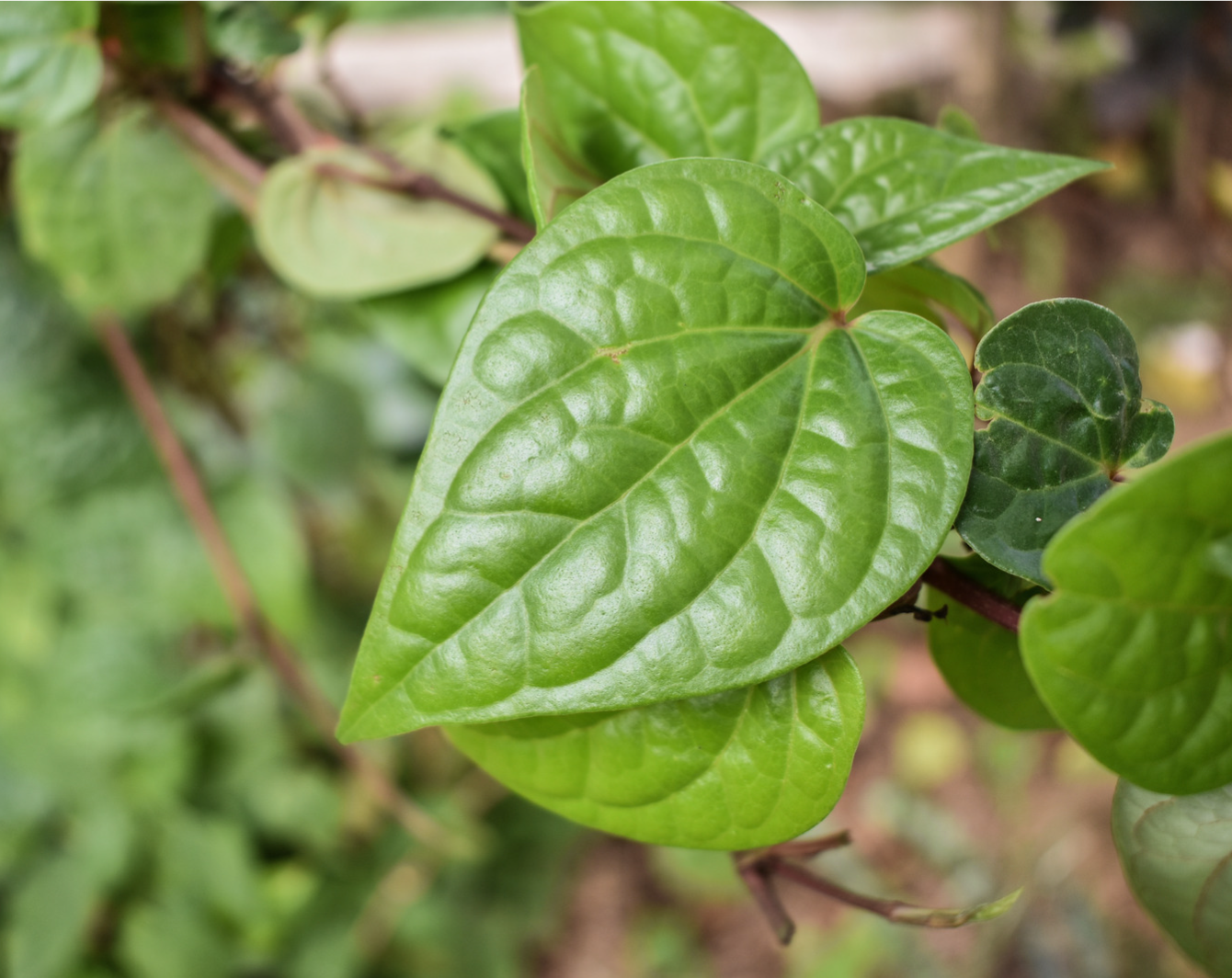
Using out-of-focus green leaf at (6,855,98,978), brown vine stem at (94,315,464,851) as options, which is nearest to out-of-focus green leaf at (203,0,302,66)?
brown vine stem at (94,315,464,851)

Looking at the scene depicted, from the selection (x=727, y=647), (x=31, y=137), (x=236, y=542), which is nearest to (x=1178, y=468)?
(x=727, y=647)

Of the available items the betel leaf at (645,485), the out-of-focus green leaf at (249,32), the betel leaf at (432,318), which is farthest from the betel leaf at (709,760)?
the out-of-focus green leaf at (249,32)

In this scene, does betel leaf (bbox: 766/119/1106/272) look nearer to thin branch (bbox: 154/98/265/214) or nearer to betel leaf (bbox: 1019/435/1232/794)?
betel leaf (bbox: 1019/435/1232/794)

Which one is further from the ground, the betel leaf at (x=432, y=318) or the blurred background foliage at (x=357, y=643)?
the betel leaf at (x=432, y=318)

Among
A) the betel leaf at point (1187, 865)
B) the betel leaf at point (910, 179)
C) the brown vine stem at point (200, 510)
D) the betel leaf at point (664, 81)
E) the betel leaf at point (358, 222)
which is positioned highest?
the betel leaf at point (664, 81)

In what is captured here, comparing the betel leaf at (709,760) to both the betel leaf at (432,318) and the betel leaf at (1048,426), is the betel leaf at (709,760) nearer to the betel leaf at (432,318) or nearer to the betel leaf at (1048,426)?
the betel leaf at (1048,426)

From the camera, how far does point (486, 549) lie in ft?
0.85

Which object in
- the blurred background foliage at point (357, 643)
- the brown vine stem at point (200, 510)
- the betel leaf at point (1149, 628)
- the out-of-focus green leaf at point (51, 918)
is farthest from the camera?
the out-of-focus green leaf at point (51, 918)

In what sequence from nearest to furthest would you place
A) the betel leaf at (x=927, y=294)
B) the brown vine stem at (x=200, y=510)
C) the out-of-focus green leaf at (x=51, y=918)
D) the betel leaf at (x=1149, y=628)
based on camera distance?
the betel leaf at (x=1149, y=628), the betel leaf at (x=927, y=294), the brown vine stem at (x=200, y=510), the out-of-focus green leaf at (x=51, y=918)

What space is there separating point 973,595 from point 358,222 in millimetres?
412

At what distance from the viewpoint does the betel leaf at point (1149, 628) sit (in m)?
0.24

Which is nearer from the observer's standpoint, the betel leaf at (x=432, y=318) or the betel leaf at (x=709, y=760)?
the betel leaf at (x=709, y=760)

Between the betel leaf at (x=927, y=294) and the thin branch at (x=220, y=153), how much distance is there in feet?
1.23

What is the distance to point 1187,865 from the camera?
285 millimetres
